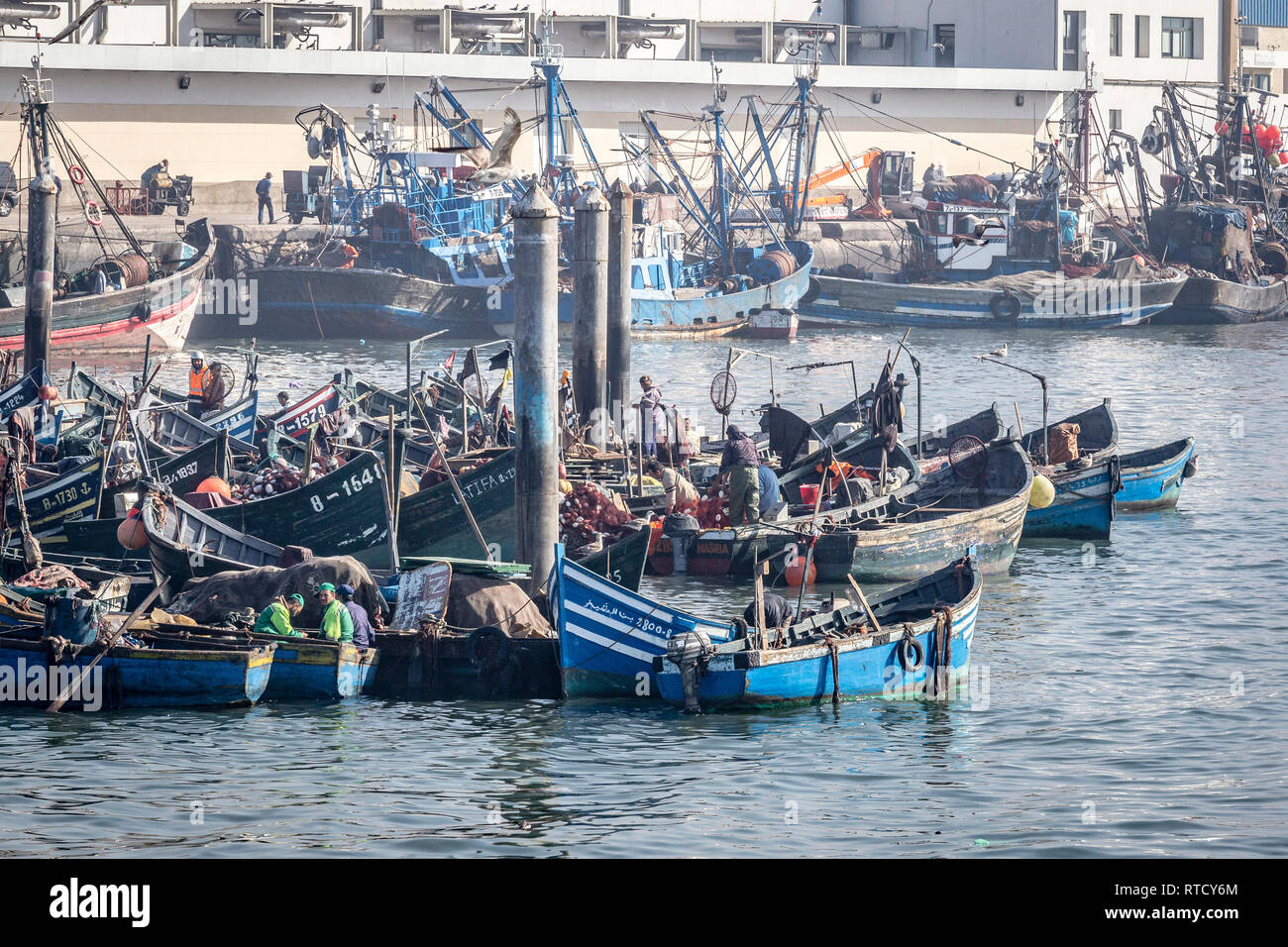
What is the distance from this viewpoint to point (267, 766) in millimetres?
15547

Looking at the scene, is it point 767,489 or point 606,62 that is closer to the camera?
point 767,489

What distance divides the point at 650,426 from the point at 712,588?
4.84 metres

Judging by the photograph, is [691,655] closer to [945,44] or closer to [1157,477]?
[1157,477]

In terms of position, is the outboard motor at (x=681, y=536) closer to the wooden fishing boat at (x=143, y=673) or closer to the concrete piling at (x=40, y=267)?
the wooden fishing boat at (x=143, y=673)

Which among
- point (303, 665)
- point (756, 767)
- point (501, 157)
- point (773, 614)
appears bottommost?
point (756, 767)

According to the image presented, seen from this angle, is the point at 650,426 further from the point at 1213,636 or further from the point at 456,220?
the point at 456,220

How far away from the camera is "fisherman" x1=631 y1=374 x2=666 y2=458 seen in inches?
1061

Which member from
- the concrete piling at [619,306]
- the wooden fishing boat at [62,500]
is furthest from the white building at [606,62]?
the wooden fishing boat at [62,500]

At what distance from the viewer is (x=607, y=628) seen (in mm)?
17062

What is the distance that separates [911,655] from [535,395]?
16.8 feet

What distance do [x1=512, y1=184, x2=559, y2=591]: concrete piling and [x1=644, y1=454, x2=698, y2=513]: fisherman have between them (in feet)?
15.7

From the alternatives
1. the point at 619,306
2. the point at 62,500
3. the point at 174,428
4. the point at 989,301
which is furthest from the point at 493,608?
the point at 989,301

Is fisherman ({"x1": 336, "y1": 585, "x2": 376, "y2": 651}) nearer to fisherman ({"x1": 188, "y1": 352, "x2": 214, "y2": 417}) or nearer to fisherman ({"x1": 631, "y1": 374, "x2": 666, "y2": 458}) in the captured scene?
fisherman ({"x1": 631, "y1": 374, "x2": 666, "y2": 458})
